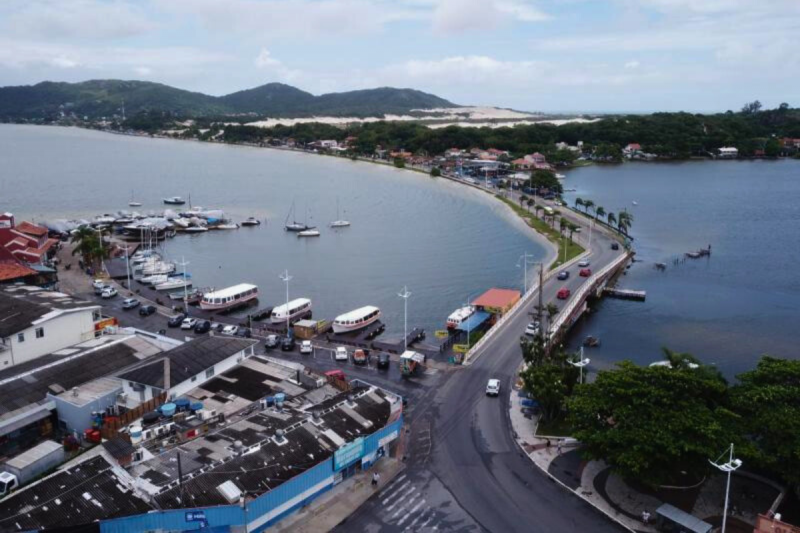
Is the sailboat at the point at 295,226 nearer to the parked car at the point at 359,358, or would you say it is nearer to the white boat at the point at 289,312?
the white boat at the point at 289,312

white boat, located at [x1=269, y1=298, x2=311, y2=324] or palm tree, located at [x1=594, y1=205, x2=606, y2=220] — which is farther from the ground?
palm tree, located at [x1=594, y1=205, x2=606, y2=220]

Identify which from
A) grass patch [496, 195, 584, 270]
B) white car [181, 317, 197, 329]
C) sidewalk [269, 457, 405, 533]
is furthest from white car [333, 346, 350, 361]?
grass patch [496, 195, 584, 270]

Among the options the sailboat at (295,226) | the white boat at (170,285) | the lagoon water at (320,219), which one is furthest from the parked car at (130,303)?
the sailboat at (295,226)

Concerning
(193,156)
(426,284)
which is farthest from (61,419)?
(193,156)

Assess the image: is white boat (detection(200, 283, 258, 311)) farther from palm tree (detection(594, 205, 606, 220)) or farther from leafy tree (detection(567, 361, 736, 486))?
palm tree (detection(594, 205, 606, 220))

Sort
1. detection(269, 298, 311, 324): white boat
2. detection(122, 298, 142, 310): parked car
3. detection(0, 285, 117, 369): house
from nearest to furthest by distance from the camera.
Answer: detection(0, 285, 117, 369): house, detection(269, 298, 311, 324): white boat, detection(122, 298, 142, 310): parked car

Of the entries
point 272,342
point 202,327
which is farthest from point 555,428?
point 202,327
